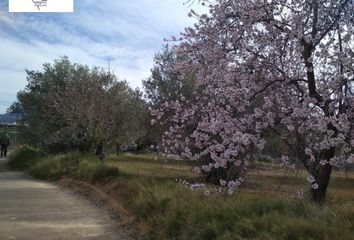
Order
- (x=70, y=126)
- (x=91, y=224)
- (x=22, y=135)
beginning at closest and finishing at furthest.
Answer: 1. (x=91, y=224)
2. (x=70, y=126)
3. (x=22, y=135)

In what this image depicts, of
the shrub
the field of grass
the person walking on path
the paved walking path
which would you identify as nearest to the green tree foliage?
the shrub

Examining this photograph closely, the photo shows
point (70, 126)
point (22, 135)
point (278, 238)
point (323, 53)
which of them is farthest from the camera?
point (22, 135)

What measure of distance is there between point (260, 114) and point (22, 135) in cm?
2376

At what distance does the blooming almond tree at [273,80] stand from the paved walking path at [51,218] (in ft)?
9.01

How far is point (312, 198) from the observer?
8.29 metres

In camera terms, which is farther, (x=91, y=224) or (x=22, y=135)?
(x=22, y=135)

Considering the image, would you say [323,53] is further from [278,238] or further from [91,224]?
[91,224]

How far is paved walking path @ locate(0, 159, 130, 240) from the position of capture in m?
9.25

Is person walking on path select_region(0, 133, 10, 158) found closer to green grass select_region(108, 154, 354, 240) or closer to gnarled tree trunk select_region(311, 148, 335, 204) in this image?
green grass select_region(108, 154, 354, 240)

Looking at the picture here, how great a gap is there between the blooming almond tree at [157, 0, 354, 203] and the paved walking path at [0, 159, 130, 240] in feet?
9.01

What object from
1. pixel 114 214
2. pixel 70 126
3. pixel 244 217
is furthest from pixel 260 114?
pixel 70 126

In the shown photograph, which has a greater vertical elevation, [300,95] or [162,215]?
[300,95]

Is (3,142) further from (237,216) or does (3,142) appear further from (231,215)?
(237,216)

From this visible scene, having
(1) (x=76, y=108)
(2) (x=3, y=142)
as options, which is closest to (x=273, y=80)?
(1) (x=76, y=108)
